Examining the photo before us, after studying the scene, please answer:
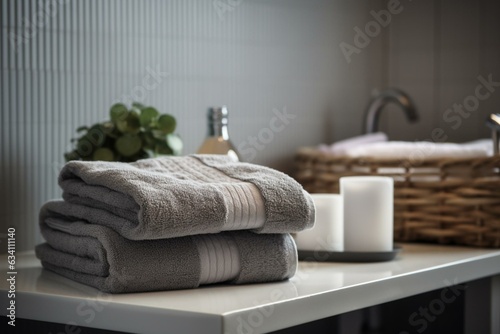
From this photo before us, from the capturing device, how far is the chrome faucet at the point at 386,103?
179cm

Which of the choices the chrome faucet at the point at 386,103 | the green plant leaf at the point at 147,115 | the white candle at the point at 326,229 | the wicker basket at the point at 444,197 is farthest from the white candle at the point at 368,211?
the chrome faucet at the point at 386,103

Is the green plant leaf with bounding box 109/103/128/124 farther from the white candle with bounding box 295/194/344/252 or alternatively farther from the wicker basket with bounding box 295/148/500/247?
the wicker basket with bounding box 295/148/500/247

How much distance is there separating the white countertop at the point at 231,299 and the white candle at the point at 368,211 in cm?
6

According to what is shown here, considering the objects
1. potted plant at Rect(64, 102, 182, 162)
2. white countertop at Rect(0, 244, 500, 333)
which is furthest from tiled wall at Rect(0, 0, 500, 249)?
white countertop at Rect(0, 244, 500, 333)

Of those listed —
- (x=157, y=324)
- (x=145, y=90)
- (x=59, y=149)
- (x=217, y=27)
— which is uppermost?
(x=217, y=27)

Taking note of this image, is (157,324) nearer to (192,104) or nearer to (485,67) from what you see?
(192,104)

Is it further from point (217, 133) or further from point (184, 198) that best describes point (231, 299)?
point (217, 133)

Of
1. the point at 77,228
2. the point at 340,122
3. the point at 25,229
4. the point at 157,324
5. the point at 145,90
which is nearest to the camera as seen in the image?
the point at 157,324

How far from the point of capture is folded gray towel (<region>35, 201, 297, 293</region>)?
984mm

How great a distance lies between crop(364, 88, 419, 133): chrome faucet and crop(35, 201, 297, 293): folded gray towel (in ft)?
2.56

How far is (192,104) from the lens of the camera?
157cm

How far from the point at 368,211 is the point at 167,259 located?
44 centimetres

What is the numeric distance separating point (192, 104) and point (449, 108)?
74 cm

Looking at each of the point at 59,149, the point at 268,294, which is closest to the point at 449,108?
the point at 59,149
